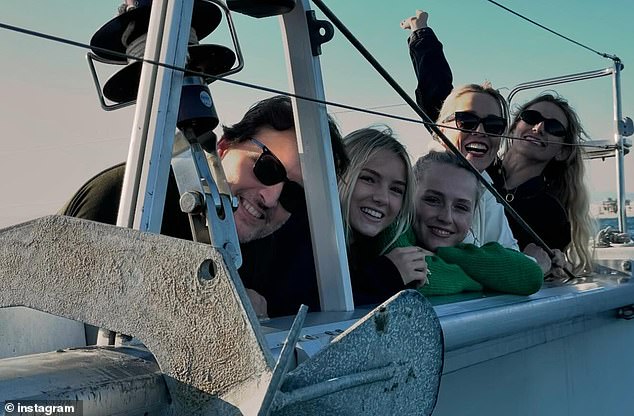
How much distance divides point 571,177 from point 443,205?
3.52 ft

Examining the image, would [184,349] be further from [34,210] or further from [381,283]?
[381,283]

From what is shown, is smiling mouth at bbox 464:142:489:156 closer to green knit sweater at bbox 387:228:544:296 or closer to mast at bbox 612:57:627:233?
green knit sweater at bbox 387:228:544:296

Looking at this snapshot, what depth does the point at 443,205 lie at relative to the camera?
2184mm

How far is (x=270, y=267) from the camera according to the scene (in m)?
1.62

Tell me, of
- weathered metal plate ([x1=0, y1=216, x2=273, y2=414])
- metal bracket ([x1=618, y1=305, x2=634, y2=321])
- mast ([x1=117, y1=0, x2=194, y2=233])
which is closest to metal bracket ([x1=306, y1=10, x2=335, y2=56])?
mast ([x1=117, y1=0, x2=194, y2=233])

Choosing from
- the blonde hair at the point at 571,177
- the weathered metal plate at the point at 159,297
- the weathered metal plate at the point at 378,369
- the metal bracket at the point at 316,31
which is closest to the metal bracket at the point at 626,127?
the blonde hair at the point at 571,177

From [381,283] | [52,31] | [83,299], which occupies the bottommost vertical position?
[381,283]

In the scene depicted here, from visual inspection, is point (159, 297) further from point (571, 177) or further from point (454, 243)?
point (571, 177)

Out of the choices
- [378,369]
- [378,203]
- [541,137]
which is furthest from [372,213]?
[541,137]

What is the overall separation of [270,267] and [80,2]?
2.21 ft

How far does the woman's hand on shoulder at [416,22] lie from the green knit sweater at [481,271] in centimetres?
93

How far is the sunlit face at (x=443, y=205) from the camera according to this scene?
85.4 inches

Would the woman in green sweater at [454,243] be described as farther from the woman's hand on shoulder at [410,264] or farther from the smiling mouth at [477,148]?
the smiling mouth at [477,148]

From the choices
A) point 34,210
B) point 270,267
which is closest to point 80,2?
point 34,210
